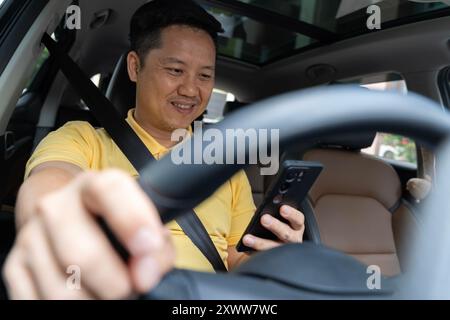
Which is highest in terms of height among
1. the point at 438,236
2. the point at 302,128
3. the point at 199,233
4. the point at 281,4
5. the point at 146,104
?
the point at 281,4

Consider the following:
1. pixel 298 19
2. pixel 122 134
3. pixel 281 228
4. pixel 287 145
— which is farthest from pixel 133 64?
pixel 287 145

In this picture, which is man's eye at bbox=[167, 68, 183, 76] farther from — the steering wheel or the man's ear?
the steering wheel

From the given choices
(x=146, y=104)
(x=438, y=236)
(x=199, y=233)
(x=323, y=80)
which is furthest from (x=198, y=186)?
(x=323, y=80)

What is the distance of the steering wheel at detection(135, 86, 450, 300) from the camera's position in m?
0.39

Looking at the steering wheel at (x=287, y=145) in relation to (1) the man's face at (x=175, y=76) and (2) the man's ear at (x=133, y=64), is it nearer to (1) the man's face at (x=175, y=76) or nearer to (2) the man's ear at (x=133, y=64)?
(1) the man's face at (x=175, y=76)

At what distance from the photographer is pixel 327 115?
391 mm

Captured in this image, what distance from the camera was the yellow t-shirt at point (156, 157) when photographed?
1166mm

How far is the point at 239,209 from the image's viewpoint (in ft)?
5.09

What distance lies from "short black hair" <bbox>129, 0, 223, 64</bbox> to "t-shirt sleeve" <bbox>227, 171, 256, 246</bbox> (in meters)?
0.52

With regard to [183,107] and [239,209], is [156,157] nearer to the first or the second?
[183,107]

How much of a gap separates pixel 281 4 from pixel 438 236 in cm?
194

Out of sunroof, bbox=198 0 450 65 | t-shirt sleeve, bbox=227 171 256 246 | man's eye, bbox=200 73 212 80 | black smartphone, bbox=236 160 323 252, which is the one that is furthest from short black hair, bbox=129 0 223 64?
black smartphone, bbox=236 160 323 252
